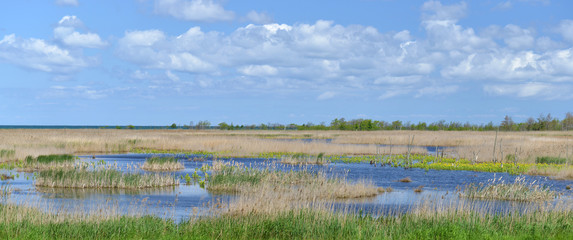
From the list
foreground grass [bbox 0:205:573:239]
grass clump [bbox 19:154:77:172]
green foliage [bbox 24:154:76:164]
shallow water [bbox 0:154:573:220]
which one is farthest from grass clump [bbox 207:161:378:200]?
green foliage [bbox 24:154:76:164]

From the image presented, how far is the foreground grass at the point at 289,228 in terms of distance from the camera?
14.0 m

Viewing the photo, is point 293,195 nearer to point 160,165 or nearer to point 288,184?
point 288,184

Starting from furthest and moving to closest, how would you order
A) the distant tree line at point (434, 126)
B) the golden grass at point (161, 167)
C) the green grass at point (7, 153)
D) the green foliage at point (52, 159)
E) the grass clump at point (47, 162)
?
the distant tree line at point (434, 126) → the green grass at point (7, 153) → the golden grass at point (161, 167) → the green foliage at point (52, 159) → the grass clump at point (47, 162)

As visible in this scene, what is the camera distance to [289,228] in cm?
1505

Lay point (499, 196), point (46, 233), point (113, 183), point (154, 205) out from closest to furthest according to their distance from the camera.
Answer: point (46, 233) < point (154, 205) < point (499, 196) < point (113, 183)

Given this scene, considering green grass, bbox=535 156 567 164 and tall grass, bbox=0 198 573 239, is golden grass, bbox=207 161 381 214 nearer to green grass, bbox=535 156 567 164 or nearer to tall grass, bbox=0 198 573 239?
tall grass, bbox=0 198 573 239

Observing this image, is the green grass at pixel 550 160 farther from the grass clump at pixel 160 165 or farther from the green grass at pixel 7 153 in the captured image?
the green grass at pixel 7 153

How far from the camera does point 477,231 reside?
14953 mm

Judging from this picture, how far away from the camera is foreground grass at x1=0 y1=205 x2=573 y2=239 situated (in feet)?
46.0

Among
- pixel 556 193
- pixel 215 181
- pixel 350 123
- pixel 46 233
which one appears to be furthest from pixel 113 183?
pixel 350 123

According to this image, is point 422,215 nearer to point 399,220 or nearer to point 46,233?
point 399,220

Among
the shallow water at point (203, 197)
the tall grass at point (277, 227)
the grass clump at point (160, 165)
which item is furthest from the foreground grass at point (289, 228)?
the grass clump at point (160, 165)

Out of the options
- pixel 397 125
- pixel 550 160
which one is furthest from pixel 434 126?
pixel 550 160

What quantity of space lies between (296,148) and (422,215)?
3641 centimetres
